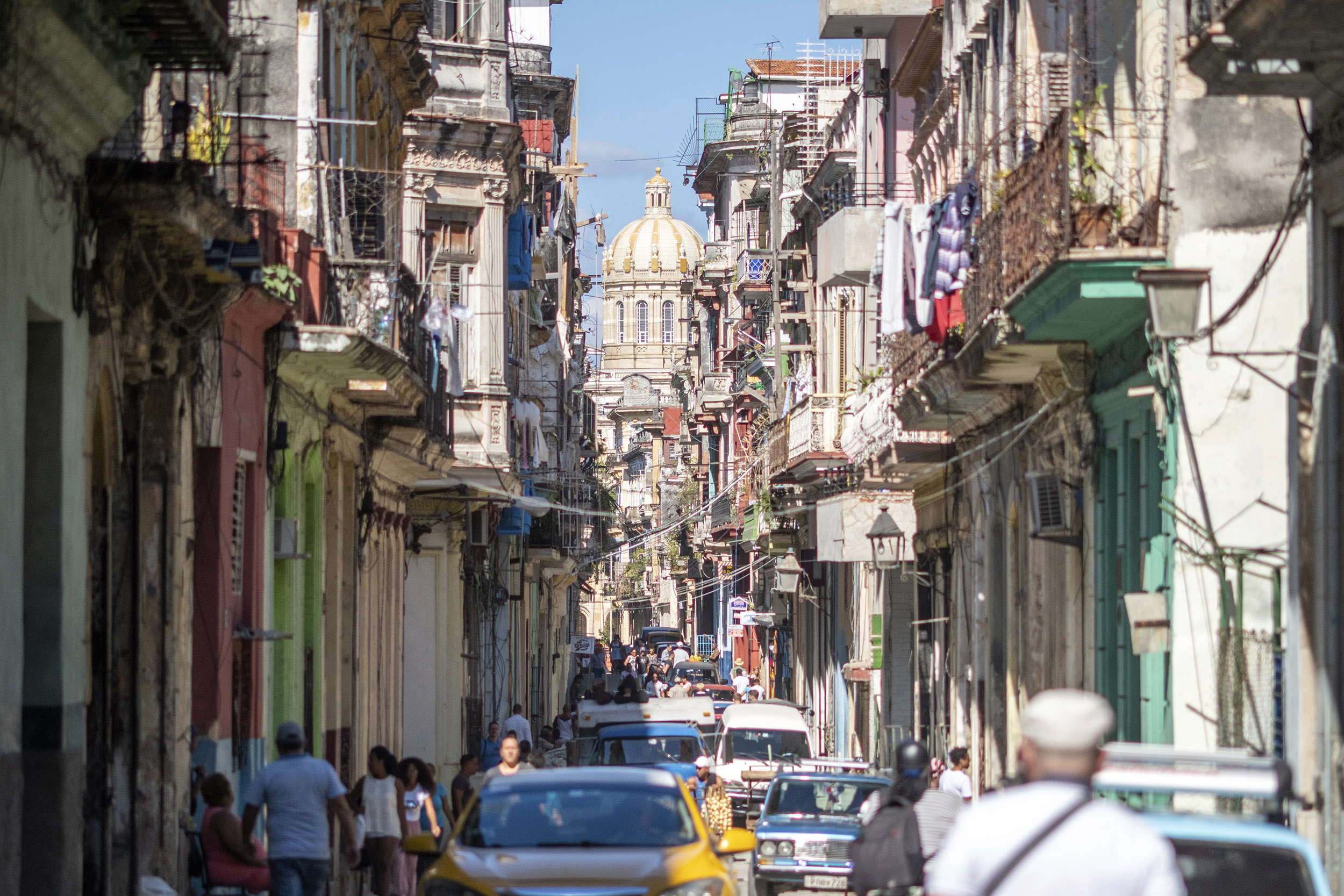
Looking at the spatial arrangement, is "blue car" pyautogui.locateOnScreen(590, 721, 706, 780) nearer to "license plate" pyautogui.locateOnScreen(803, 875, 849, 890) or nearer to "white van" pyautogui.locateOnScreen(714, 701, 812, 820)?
"white van" pyautogui.locateOnScreen(714, 701, 812, 820)

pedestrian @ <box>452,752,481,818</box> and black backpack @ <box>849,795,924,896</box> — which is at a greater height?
black backpack @ <box>849,795,924,896</box>

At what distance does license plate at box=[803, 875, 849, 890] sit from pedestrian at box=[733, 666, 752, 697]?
96.4 feet

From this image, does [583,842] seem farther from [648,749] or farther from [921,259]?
[648,749]

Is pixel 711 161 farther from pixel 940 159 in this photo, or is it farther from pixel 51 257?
pixel 51 257

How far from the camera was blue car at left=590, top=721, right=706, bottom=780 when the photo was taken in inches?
1035

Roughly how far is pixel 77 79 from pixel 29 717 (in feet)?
10.9

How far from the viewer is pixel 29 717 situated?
463 inches

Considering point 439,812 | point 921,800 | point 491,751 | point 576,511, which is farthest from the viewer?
point 576,511

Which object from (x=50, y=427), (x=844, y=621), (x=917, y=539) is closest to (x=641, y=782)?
(x=50, y=427)

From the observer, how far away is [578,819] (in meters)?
11.6

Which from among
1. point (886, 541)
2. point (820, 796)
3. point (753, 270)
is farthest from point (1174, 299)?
point (753, 270)

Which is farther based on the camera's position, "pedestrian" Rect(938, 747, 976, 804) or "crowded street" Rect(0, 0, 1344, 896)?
"pedestrian" Rect(938, 747, 976, 804)

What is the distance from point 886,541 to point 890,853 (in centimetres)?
1883

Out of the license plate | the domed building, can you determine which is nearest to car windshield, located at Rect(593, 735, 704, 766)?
the license plate
